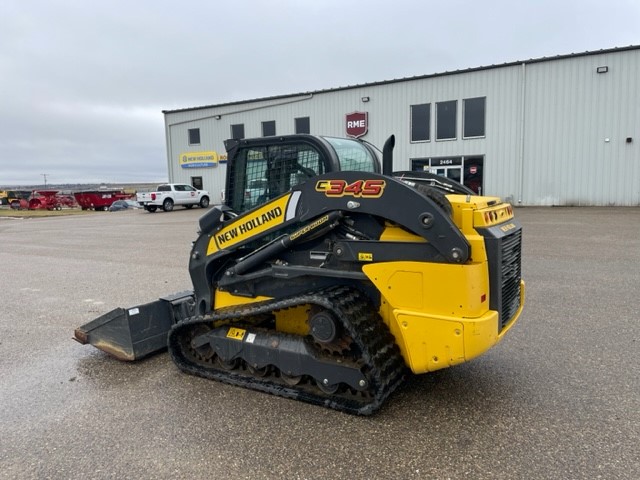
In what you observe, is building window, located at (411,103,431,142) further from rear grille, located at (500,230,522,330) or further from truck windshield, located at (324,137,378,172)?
rear grille, located at (500,230,522,330)

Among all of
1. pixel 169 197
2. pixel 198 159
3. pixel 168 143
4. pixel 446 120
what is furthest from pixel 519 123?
pixel 168 143

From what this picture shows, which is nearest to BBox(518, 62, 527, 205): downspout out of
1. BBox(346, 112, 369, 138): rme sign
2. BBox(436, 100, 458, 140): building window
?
BBox(436, 100, 458, 140): building window

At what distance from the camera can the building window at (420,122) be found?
81.2ft

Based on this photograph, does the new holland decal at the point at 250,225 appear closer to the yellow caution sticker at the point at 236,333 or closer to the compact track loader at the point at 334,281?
the compact track loader at the point at 334,281

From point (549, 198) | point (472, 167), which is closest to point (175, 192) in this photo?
point (472, 167)

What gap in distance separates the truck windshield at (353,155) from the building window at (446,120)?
68.9ft

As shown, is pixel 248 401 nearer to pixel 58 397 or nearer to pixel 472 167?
pixel 58 397

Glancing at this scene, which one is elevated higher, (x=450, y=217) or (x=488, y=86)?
(x=488, y=86)

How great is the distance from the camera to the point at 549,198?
2248 cm

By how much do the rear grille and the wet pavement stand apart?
64 centimetres

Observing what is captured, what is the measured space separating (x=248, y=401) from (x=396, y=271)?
1.52 m

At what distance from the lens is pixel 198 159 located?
33.3m

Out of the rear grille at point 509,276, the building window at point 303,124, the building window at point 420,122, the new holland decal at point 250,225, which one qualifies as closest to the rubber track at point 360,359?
the new holland decal at point 250,225

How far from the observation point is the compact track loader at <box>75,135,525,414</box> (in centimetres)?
315
